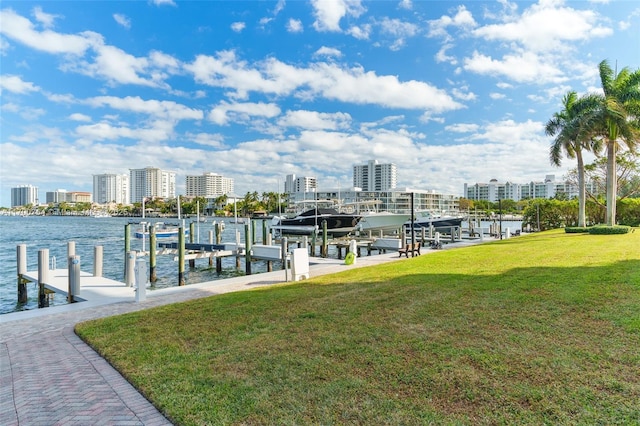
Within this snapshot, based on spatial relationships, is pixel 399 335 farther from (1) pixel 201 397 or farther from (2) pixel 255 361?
(1) pixel 201 397

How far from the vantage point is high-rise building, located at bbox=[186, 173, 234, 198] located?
6097 inches

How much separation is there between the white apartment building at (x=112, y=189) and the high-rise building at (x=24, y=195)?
105 ft

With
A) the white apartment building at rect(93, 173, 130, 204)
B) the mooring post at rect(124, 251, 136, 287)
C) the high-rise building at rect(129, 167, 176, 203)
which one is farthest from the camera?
the white apartment building at rect(93, 173, 130, 204)

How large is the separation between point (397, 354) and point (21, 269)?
14.1 m

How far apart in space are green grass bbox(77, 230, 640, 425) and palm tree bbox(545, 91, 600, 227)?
17.6 m

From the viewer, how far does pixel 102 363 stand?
17.4 ft

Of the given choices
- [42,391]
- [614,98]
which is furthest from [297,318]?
[614,98]

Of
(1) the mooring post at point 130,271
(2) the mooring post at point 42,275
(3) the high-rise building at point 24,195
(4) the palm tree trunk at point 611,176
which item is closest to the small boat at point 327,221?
(4) the palm tree trunk at point 611,176

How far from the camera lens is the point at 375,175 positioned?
332 feet

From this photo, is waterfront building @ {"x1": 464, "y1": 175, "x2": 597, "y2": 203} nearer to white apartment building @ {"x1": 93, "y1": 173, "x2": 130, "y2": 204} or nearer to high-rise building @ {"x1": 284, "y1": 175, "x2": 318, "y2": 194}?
high-rise building @ {"x1": 284, "y1": 175, "x2": 318, "y2": 194}

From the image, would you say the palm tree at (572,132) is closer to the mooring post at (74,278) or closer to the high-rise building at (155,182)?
the mooring post at (74,278)

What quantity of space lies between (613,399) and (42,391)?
6249mm

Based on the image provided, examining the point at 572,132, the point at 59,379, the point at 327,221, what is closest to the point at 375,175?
the point at 327,221

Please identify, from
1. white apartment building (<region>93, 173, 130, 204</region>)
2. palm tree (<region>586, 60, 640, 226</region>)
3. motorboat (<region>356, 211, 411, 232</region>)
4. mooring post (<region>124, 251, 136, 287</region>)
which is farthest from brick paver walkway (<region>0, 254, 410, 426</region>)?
white apartment building (<region>93, 173, 130, 204</region>)
